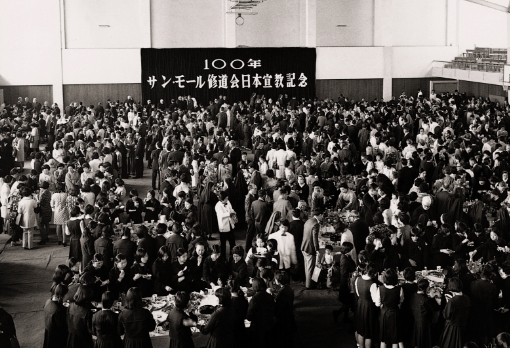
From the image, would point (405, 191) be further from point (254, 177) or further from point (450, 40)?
point (450, 40)

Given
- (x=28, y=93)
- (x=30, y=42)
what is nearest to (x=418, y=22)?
(x=30, y=42)

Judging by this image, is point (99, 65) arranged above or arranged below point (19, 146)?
above

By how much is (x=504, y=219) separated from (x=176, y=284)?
477cm

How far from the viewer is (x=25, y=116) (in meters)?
20.9

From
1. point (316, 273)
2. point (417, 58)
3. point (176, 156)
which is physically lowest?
point (316, 273)

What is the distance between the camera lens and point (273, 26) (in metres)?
26.6

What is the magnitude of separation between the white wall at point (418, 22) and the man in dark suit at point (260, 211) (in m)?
18.1

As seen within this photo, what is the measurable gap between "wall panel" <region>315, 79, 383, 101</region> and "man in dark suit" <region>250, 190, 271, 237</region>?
56.2ft

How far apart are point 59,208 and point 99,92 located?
48.2 ft

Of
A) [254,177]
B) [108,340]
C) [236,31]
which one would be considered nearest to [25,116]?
[236,31]

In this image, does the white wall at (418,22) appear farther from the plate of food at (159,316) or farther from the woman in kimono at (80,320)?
the woman in kimono at (80,320)

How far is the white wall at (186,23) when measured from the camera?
2569cm

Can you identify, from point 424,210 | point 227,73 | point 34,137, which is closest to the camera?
point 424,210

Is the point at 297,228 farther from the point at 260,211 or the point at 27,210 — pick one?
the point at 27,210
